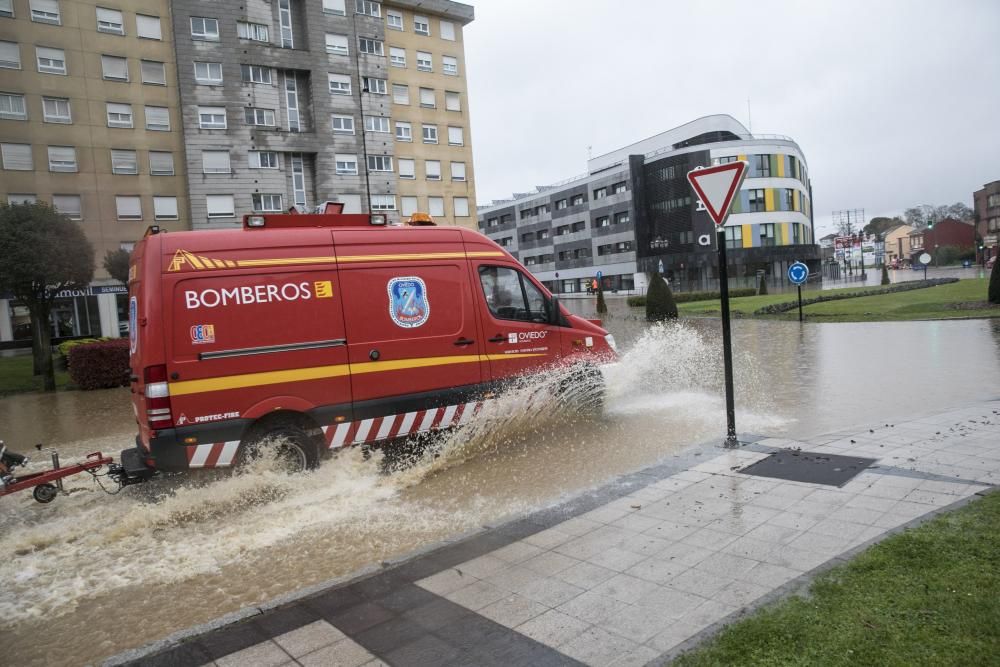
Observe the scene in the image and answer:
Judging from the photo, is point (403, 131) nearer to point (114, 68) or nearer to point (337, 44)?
point (337, 44)

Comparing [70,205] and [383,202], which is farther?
[383,202]

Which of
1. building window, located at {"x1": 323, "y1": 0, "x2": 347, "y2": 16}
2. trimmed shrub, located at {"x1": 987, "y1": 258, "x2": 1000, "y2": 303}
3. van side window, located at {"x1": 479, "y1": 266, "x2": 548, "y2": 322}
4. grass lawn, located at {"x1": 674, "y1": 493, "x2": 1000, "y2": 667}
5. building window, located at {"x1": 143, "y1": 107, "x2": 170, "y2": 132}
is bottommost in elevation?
grass lawn, located at {"x1": 674, "y1": 493, "x2": 1000, "y2": 667}

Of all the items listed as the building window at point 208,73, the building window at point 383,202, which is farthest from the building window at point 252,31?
the building window at point 383,202

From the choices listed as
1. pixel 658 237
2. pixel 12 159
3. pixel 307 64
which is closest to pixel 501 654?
pixel 12 159

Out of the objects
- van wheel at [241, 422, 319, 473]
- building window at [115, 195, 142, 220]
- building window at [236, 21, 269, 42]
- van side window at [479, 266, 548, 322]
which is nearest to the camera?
van wheel at [241, 422, 319, 473]

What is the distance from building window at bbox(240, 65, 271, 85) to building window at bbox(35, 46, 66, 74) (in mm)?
8942

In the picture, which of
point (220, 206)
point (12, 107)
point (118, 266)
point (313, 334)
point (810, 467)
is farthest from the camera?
point (220, 206)

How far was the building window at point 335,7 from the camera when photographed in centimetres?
4281

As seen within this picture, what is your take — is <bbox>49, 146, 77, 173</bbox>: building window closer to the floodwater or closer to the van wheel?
the floodwater

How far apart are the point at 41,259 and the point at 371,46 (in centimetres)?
3139

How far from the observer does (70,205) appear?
36.1 meters

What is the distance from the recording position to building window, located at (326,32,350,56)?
141ft

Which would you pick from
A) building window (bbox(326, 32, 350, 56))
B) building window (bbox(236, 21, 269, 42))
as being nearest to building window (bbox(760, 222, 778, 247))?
building window (bbox(326, 32, 350, 56))

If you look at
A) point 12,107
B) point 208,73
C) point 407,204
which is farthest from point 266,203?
point 12,107
